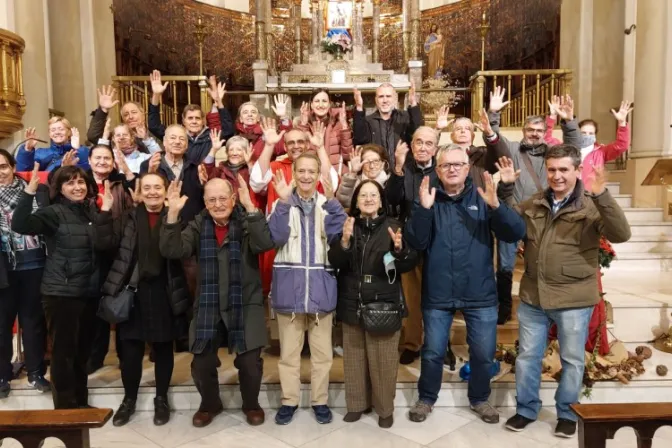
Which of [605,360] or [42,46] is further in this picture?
[42,46]

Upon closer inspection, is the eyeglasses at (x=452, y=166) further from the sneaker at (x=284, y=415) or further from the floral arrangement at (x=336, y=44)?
the floral arrangement at (x=336, y=44)

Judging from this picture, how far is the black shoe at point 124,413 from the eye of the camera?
11.3ft

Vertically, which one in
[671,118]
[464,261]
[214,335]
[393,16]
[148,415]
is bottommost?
[148,415]

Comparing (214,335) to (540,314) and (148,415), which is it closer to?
(148,415)

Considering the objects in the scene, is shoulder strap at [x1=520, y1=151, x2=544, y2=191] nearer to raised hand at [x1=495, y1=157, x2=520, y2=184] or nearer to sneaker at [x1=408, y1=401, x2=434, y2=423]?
raised hand at [x1=495, y1=157, x2=520, y2=184]

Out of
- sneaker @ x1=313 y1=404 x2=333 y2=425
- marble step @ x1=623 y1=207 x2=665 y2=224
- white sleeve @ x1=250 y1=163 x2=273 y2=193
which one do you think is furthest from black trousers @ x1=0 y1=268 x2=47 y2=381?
marble step @ x1=623 y1=207 x2=665 y2=224

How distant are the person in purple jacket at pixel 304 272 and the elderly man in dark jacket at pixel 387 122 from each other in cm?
112

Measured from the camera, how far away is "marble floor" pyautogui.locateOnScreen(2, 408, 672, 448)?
3186 mm

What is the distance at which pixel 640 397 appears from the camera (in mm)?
3748

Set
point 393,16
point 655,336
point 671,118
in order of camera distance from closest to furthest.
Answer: point 655,336, point 671,118, point 393,16

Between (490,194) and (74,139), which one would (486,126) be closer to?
(490,194)

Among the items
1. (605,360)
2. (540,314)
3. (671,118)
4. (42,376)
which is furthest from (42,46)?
(671,118)

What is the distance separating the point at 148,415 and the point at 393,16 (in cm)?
1062

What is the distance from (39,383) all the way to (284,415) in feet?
5.56
